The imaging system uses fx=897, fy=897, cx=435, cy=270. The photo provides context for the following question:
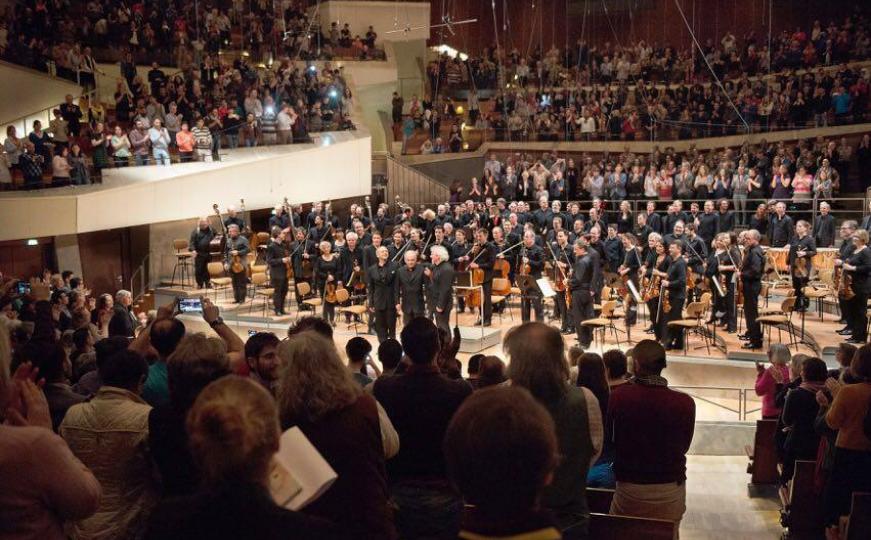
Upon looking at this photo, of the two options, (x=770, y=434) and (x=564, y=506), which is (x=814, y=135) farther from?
(x=564, y=506)

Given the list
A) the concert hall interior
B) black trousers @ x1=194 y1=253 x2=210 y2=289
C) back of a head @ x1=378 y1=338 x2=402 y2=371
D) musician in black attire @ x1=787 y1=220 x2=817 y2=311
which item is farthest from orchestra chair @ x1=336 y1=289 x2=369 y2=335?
back of a head @ x1=378 y1=338 x2=402 y2=371

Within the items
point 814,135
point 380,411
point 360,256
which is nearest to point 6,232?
point 360,256

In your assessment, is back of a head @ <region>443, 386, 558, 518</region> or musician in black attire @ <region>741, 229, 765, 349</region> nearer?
back of a head @ <region>443, 386, 558, 518</region>

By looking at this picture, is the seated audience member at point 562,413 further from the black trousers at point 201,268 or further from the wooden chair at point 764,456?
the black trousers at point 201,268

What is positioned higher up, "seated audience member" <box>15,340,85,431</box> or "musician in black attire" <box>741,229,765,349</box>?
"seated audience member" <box>15,340,85,431</box>

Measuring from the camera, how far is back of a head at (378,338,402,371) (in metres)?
4.96

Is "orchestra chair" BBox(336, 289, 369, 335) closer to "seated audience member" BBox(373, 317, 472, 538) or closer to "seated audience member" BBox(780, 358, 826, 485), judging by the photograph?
"seated audience member" BBox(780, 358, 826, 485)

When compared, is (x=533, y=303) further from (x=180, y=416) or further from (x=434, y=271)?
(x=180, y=416)

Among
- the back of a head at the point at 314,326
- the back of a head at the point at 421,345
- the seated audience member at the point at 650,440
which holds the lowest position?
the seated audience member at the point at 650,440

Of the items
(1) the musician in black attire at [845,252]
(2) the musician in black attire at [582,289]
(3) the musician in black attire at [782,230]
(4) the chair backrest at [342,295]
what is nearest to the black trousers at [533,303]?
(2) the musician in black attire at [582,289]

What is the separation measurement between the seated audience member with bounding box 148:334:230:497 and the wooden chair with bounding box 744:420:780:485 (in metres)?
5.30

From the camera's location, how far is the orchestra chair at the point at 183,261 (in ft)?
57.3

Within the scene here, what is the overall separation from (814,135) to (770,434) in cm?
1354

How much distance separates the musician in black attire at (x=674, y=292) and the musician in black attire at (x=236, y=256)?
741 centimetres
